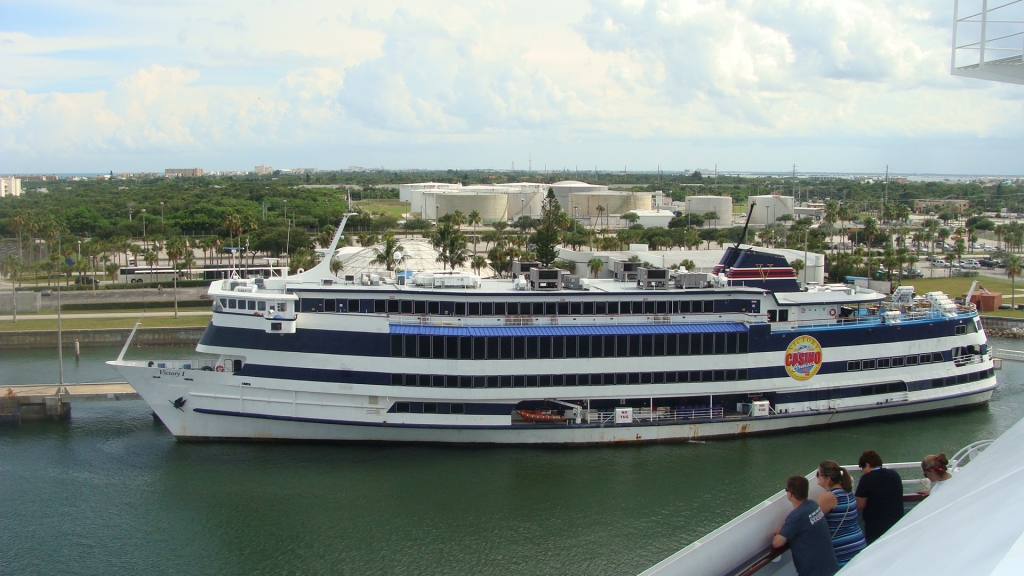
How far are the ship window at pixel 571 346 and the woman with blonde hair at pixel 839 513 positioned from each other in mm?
18538

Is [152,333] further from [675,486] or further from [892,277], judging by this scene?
[892,277]

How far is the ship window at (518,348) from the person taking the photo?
26.0 meters

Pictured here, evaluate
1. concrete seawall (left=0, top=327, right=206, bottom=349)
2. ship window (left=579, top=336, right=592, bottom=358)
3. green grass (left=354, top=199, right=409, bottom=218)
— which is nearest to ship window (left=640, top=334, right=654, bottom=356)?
ship window (left=579, top=336, right=592, bottom=358)

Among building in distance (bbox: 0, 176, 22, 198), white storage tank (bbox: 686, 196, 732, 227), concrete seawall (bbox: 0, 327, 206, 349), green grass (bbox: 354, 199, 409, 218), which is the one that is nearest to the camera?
concrete seawall (bbox: 0, 327, 206, 349)

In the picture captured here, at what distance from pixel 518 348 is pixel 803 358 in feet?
33.2

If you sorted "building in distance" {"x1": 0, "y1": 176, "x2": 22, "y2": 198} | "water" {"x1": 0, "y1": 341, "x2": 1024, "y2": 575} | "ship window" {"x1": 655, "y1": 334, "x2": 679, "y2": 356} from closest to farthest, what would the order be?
"water" {"x1": 0, "y1": 341, "x2": 1024, "y2": 575} → "ship window" {"x1": 655, "y1": 334, "x2": 679, "y2": 356} → "building in distance" {"x1": 0, "y1": 176, "x2": 22, "y2": 198}

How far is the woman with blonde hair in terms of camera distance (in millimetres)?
7637

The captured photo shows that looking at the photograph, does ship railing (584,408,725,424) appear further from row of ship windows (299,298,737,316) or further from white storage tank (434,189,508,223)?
white storage tank (434,189,508,223)

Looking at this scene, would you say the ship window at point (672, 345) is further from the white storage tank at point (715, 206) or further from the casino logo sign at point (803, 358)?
the white storage tank at point (715, 206)

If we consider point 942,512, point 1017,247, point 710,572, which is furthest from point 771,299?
point 1017,247

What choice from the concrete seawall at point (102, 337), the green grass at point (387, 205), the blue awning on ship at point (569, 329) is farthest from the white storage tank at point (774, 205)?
the blue awning on ship at point (569, 329)

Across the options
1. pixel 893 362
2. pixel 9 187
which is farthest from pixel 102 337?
pixel 9 187

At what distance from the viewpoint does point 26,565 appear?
61.1ft

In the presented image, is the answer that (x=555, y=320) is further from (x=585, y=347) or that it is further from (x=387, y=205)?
(x=387, y=205)
